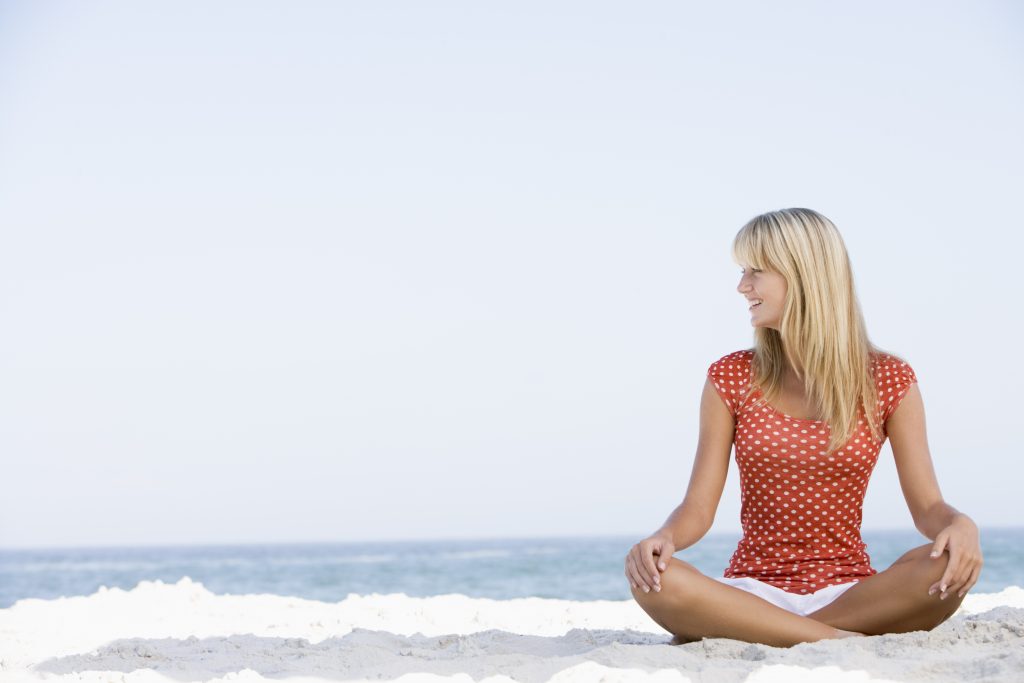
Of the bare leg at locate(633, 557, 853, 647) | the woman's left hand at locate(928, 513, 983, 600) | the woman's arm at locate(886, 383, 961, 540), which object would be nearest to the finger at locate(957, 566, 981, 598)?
the woman's left hand at locate(928, 513, 983, 600)

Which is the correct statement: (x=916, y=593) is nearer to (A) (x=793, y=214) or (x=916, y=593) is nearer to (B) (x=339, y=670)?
(A) (x=793, y=214)

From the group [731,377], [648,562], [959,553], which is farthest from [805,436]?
[648,562]

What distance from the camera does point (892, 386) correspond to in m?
3.42

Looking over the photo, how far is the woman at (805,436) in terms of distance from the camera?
3320 millimetres

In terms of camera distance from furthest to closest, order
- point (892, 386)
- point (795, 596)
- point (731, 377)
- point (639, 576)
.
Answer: point (731, 377)
point (892, 386)
point (795, 596)
point (639, 576)

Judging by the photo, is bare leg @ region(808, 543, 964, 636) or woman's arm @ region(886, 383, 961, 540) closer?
bare leg @ region(808, 543, 964, 636)

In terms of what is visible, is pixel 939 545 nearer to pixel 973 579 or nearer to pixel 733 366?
pixel 973 579

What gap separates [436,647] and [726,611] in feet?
3.63

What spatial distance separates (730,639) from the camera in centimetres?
315

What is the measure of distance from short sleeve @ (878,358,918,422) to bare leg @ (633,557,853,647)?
0.72 meters

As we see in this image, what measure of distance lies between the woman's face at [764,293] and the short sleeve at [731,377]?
6.3 inches

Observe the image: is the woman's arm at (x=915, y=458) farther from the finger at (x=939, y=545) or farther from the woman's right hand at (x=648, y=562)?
the woman's right hand at (x=648, y=562)

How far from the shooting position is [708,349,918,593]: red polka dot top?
11.0 ft

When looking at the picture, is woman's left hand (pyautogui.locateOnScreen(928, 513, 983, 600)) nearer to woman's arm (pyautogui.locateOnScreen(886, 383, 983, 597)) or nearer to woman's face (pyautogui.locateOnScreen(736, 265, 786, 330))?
woman's arm (pyautogui.locateOnScreen(886, 383, 983, 597))
